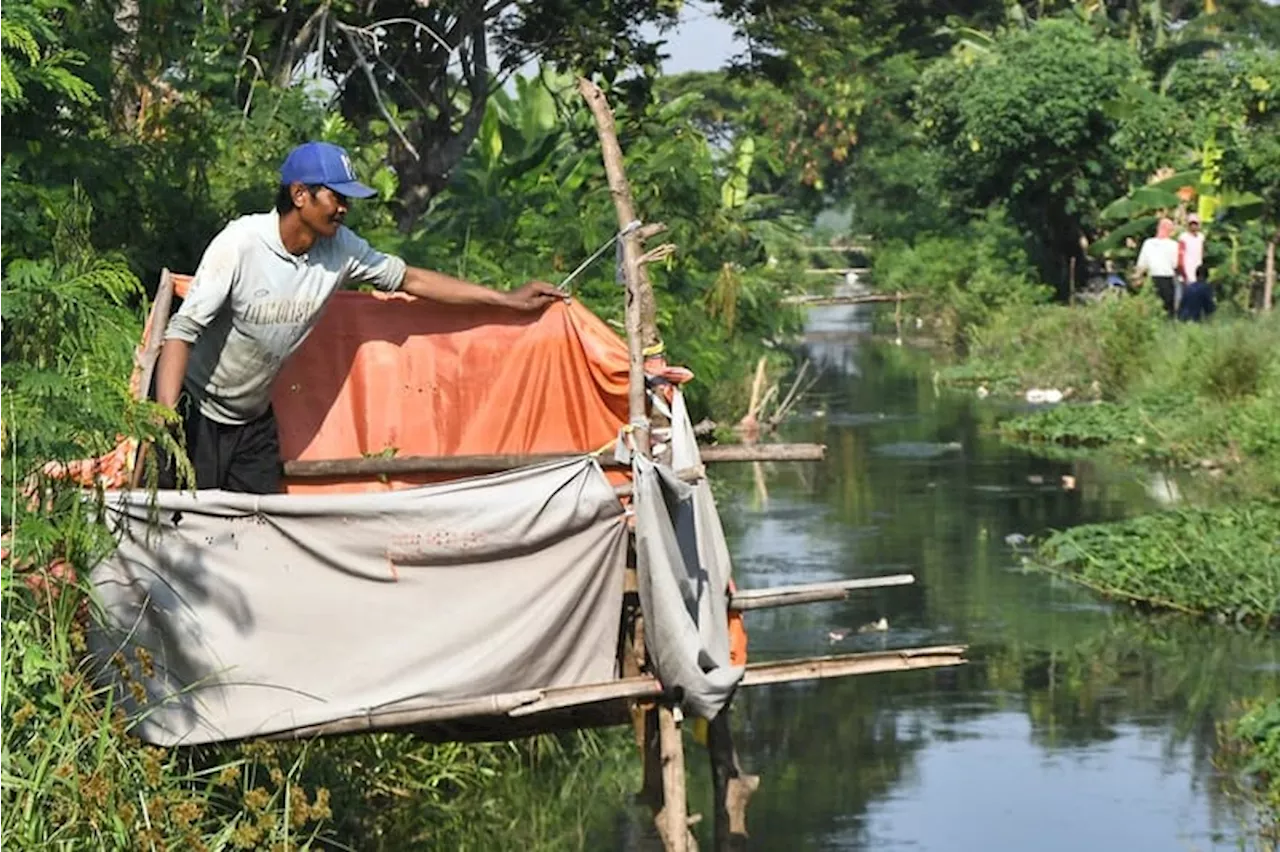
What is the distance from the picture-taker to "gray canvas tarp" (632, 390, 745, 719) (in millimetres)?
7539

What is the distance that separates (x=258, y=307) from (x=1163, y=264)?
1976 cm

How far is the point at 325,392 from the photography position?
873 centimetres

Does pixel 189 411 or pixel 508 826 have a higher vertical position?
pixel 189 411

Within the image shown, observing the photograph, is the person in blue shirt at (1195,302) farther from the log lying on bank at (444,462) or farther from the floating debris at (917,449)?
the log lying on bank at (444,462)

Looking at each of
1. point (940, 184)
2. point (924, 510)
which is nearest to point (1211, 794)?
point (924, 510)

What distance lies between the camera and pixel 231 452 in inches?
320

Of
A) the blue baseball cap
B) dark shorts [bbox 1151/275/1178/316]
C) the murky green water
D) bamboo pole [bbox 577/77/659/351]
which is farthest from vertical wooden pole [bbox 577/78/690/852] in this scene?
dark shorts [bbox 1151/275/1178/316]

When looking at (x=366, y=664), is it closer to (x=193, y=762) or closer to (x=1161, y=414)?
(x=193, y=762)

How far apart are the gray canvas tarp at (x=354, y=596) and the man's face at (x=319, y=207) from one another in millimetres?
902

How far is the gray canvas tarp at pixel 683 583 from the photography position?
7.54 metres

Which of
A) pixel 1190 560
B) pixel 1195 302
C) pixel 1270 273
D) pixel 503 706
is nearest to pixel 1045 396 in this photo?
pixel 1195 302

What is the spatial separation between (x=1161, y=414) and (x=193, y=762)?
14.5m

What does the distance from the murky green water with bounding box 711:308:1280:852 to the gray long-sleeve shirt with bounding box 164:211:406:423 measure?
2.90m

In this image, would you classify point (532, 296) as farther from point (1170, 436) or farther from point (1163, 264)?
point (1163, 264)
